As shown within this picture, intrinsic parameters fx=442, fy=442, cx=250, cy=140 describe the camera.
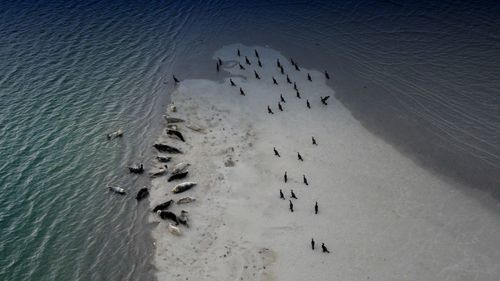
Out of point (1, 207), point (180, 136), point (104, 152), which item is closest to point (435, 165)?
point (180, 136)

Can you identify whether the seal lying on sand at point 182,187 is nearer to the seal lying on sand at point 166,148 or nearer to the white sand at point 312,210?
the white sand at point 312,210

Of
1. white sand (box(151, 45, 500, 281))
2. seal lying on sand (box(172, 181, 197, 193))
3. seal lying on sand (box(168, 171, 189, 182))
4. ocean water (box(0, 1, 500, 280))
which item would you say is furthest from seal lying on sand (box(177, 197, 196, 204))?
ocean water (box(0, 1, 500, 280))

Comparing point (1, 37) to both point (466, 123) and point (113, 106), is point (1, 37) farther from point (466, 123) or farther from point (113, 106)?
point (466, 123)

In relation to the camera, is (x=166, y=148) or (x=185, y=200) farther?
(x=166, y=148)

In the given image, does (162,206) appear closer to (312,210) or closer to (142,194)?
(142,194)

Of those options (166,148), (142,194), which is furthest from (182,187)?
(166,148)

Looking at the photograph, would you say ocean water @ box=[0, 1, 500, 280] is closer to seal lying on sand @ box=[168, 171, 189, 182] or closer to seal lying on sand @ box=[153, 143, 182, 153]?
seal lying on sand @ box=[153, 143, 182, 153]
